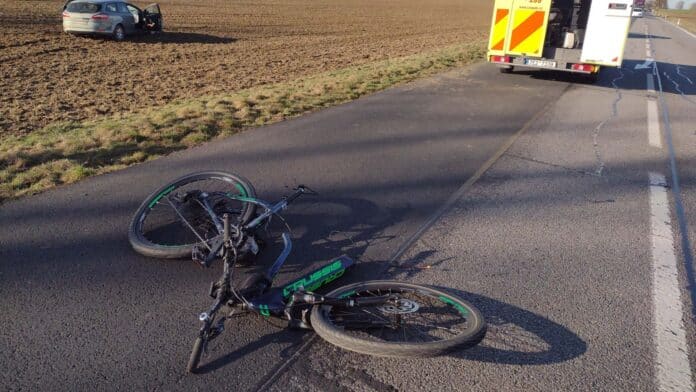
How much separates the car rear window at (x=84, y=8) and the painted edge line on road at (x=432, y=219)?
1617cm

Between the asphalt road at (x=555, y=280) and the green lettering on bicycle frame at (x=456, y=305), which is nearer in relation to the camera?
the asphalt road at (x=555, y=280)

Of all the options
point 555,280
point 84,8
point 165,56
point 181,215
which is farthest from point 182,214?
point 84,8

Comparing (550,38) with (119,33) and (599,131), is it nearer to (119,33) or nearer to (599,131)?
(599,131)

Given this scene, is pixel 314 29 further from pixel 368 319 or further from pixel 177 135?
pixel 368 319

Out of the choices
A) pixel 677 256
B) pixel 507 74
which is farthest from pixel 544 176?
pixel 507 74

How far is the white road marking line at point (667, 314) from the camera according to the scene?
285cm

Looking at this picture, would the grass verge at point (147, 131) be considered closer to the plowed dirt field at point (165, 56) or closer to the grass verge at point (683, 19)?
the plowed dirt field at point (165, 56)

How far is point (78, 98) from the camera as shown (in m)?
10.2

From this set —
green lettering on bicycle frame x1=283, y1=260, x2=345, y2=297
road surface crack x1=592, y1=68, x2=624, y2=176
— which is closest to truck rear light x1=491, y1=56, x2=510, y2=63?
road surface crack x1=592, y1=68, x2=624, y2=176

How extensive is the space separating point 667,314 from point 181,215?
11.4ft

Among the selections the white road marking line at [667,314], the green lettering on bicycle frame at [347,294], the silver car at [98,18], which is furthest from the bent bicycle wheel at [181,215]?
the silver car at [98,18]

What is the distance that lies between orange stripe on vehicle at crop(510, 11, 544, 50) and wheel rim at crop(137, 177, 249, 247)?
9.97 metres

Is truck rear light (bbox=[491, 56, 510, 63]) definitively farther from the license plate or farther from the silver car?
the silver car

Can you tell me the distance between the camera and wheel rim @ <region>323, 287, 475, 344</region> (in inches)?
117
